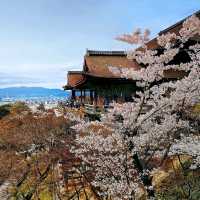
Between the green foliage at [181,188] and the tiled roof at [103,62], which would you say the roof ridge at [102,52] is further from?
the green foliage at [181,188]

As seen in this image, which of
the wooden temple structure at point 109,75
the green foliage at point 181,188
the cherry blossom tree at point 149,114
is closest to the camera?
the cherry blossom tree at point 149,114

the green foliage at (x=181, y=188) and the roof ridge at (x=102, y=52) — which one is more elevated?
the roof ridge at (x=102, y=52)

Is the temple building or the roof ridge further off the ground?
the roof ridge

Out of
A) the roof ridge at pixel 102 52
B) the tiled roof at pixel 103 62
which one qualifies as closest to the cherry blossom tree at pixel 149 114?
the tiled roof at pixel 103 62

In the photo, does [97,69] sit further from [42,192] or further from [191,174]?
[191,174]

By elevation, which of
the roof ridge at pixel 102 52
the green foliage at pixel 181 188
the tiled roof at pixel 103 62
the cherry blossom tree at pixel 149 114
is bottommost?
the green foliage at pixel 181 188

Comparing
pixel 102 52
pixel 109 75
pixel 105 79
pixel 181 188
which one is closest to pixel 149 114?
pixel 181 188

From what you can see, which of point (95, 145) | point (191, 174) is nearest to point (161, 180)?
point (191, 174)

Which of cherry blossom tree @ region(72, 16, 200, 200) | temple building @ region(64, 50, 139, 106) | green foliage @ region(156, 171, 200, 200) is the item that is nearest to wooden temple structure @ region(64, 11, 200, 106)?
temple building @ region(64, 50, 139, 106)

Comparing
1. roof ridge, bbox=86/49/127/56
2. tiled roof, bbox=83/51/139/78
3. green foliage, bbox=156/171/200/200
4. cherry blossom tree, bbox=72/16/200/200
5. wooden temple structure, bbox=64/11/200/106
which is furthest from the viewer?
roof ridge, bbox=86/49/127/56

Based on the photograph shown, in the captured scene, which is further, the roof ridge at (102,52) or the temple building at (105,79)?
the roof ridge at (102,52)

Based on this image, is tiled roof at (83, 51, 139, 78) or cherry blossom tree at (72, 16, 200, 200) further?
tiled roof at (83, 51, 139, 78)

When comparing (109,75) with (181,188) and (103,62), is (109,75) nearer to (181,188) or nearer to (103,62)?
(103,62)

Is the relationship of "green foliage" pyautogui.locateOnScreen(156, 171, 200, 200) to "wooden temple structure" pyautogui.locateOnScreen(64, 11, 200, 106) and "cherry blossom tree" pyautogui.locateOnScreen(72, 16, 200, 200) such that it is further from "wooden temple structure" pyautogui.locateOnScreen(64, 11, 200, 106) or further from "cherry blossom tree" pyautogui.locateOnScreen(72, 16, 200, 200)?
"wooden temple structure" pyautogui.locateOnScreen(64, 11, 200, 106)
